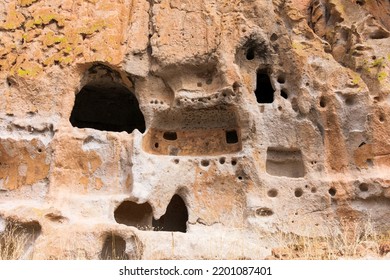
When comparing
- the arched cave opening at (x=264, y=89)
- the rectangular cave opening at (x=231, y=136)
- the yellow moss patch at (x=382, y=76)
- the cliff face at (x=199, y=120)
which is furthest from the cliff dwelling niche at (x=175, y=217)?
the yellow moss patch at (x=382, y=76)

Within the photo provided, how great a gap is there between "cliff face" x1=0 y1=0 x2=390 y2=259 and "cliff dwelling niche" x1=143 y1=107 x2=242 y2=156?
0.02 metres

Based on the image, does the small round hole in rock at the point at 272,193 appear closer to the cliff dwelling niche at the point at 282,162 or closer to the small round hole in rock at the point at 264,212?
the small round hole in rock at the point at 264,212

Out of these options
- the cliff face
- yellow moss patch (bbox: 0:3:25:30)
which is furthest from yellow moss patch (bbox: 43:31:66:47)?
yellow moss patch (bbox: 0:3:25:30)

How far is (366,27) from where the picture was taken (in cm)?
806

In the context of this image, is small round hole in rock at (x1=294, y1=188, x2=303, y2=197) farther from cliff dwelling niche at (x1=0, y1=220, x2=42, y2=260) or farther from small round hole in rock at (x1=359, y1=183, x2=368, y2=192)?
cliff dwelling niche at (x1=0, y1=220, x2=42, y2=260)

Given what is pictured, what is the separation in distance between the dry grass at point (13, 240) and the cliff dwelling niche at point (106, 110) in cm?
337

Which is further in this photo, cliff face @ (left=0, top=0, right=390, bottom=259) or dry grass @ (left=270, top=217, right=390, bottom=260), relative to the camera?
cliff face @ (left=0, top=0, right=390, bottom=259)

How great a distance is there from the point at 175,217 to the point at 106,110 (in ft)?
9.19

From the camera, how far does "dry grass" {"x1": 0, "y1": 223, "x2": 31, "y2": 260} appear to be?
223 inches

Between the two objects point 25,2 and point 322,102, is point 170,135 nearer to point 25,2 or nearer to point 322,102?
point 322,102

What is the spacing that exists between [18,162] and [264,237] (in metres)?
3.61

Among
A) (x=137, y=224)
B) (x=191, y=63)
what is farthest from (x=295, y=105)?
(x=137, y=224)

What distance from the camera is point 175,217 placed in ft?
26.6

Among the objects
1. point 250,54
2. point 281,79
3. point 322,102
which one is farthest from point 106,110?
point 322,102
